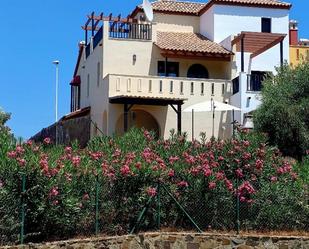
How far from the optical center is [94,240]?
48.2ft

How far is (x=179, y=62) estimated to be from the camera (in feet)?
117

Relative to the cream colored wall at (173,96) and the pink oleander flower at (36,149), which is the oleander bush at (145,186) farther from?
the cream colored wall at (173,96)

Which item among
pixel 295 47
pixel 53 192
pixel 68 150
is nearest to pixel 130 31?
pixel 295 47

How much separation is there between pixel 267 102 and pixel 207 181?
34.4 ft

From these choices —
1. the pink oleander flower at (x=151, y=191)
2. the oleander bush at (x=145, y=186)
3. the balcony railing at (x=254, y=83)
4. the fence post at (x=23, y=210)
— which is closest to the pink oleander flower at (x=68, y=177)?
the oleander bush at (x=145, y=186)

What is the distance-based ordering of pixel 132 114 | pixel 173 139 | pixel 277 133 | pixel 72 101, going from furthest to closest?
pixel 72 101 < pixel 132 114 < pixel 277 133 < pixel 173 139

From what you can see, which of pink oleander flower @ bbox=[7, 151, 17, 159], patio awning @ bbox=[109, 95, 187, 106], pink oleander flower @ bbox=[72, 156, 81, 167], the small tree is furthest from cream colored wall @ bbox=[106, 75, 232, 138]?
pink oleander flower @ bbox=[7, 151, 17, 159]

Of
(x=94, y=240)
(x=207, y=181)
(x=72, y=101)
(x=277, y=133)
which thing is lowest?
(x=94, y=240)

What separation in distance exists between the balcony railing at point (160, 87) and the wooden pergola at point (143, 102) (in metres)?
0.34

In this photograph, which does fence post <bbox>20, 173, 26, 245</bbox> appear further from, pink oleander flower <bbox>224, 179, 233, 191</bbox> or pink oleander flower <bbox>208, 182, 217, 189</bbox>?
pink oleander flower <bbox>224, 179, 233, 191</bbox>

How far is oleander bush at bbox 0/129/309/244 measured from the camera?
560 inches

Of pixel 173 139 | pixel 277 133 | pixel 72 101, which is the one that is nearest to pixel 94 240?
pixel 173 139

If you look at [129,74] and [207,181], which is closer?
[207,181]

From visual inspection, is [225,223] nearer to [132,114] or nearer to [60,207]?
[60,207]
